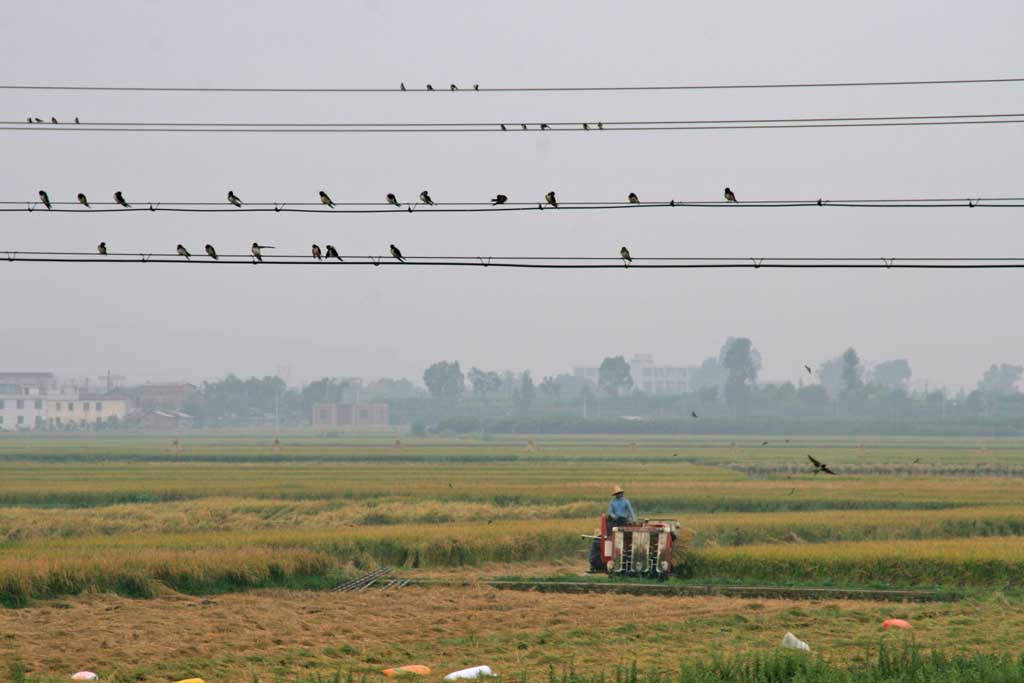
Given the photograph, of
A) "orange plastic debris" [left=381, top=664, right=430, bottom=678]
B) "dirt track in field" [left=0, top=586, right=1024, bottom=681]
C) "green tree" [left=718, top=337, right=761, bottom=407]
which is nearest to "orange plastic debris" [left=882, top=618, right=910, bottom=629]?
"dirt track in field" [left=0, top=586, right=1024, bottom=681]

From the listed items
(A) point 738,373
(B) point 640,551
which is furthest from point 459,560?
(A) point 738,373

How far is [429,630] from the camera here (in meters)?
16.8

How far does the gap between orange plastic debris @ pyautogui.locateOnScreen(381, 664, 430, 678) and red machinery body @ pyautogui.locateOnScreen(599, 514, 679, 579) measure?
8.78m

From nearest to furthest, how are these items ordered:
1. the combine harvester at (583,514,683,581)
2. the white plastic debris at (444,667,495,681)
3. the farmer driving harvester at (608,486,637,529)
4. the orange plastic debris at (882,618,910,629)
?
the white plastic debris at (444,667,495,681), the orange plastic debris at (882,618,910,629), the combine harvester at (583,514,683,581), the farmer driving harvester at (608,486,637,529)

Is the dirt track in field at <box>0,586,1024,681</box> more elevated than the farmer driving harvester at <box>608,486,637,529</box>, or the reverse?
the farmer driving harvester at <box>608,486,637,529</box>

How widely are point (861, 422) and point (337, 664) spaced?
125036mm

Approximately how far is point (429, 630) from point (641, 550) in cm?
644

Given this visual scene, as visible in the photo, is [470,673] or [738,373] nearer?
[470,673]

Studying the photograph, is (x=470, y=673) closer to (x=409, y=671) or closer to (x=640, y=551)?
(x=409, y=671)

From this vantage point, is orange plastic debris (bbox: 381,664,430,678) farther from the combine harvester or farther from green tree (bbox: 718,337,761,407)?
green tree (bbox: 718,337,761,407)

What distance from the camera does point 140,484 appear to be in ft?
141

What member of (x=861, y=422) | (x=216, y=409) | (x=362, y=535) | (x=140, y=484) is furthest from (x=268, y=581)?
(x=216, y=409)

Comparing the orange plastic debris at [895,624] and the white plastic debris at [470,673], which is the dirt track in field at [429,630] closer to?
the orange plastic debris at [895,624]

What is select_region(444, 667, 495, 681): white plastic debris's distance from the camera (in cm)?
1277
